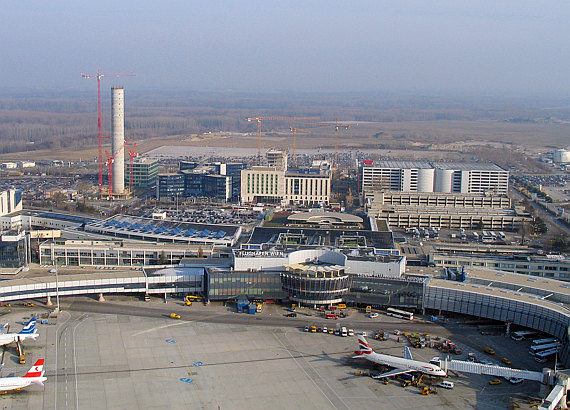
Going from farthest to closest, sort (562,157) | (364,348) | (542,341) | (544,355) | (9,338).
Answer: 1. (562,157)
2. (542,341)
3. (544,355)
4. (9,338)
5. (364,348)

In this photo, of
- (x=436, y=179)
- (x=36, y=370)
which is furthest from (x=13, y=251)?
(x=436, y=179)

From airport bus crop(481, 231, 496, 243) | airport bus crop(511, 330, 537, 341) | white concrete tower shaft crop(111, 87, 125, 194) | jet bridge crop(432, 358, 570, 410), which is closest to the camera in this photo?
jet bridge crop(432, 358, 570, 410)

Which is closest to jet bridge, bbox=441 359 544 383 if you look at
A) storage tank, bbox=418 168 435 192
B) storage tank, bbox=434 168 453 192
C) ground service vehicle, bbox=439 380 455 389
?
ground service vehicle, bbox=439 380 455 389

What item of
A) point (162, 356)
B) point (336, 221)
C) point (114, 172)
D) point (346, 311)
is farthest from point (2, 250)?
point (114, 172)

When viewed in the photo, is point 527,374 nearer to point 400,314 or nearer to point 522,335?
point 522,335

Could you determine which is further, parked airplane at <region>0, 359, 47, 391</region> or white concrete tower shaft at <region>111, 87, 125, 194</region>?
white concrete tower shaft at <region>111, 87, 125, 194</region>

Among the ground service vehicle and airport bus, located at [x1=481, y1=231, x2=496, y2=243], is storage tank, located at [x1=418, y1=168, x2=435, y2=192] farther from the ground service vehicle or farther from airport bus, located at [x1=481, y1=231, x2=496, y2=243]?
the ground service vehicle

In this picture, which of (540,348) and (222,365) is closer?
(222,365)
